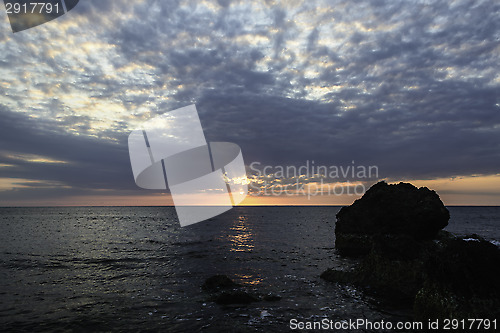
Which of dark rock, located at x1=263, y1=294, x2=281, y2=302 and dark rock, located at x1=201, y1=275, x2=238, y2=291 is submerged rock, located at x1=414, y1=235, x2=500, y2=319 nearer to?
dark rock, located at x1=263, y1=294, x2=281, y2=302

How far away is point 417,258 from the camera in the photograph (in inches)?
535

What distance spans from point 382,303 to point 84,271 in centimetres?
2091

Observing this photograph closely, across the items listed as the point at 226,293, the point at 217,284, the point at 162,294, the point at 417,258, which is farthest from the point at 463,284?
the point at 162,294

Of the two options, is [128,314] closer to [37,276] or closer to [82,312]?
[82,312]

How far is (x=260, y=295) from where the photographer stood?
45.7 feet

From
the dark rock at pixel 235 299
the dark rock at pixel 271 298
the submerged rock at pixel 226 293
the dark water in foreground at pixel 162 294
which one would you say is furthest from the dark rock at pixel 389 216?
the dark rock at pixel 235 299

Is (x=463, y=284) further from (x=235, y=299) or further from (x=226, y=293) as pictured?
(x=226, y=293)

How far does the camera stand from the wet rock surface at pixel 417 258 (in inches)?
Answer: 310

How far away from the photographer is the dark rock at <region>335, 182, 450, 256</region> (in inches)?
744

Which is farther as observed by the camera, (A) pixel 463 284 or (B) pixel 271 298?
(B) pixel 271 298

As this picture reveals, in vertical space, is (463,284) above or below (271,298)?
above

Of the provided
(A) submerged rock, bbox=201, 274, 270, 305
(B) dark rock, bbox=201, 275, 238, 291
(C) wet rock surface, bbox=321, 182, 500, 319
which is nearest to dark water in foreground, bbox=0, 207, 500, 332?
(A) submerged rock, bbox=201, 274, 270, 305

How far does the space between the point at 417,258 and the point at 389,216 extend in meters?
8.60

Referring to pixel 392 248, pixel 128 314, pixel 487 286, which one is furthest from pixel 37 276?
pixel 487 286
